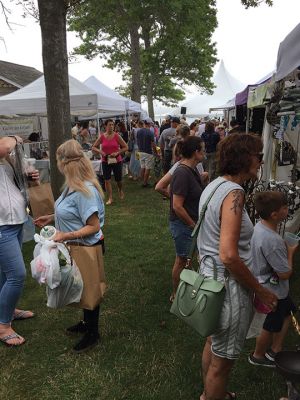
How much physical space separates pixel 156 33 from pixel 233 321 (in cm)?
2245

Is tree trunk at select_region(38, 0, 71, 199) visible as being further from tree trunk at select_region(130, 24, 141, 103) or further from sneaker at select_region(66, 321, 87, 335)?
tree trunk at select_region(130, 24, 141, 103)

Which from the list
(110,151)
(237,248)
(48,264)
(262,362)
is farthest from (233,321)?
(110,151)

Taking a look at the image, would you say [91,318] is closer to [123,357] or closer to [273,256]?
[123,357]

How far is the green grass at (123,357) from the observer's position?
2.73 m

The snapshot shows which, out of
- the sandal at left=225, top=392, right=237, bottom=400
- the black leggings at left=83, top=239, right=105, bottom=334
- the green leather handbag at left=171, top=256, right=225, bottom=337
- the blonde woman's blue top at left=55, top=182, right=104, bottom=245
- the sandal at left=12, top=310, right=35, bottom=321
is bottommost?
the sandal at left=12, top=310, right=35, bottom=321

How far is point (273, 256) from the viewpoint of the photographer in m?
2.59

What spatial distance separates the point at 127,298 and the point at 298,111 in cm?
241

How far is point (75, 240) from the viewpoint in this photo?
9.39 feet

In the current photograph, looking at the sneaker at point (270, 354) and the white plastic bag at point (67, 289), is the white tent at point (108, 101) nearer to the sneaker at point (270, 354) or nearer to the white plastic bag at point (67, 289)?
the white plastic bag at point (67, 289)

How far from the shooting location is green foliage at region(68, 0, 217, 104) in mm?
14969

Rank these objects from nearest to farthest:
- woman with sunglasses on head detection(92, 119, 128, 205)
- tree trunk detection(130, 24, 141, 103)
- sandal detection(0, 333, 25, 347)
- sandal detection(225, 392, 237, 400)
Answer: sandal detection(225, 392, 237, 400) < sandal detection(0, 333, 25, 347) < woman with sunglasses on head detection(92, 119, 128, 205) < tree trunk detection(130, 24, 141, 103)

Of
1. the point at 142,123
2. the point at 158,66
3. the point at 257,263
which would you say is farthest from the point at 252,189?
the point at 158,66

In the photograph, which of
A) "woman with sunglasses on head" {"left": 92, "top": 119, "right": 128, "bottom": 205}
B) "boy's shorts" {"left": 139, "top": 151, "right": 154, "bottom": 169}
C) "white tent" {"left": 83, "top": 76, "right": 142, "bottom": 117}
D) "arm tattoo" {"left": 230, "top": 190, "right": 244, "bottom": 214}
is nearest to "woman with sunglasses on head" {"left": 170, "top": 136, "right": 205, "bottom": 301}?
"arm tattoo" {"left": 230, "top": 190, "right": 244, "bottom": 214}

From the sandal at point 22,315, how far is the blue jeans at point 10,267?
440 mm
